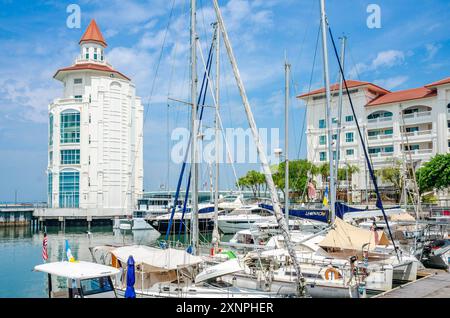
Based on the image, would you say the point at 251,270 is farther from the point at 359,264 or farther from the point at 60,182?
the point at 60,182

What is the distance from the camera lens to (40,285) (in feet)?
96.5

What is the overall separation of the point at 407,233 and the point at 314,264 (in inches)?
594

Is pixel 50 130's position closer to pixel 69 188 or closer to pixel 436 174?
pixel 69 188

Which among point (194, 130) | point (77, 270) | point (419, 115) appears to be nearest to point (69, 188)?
point (419, 115)

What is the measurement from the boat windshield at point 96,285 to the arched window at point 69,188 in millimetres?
73026

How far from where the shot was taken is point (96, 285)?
1543 centimetres

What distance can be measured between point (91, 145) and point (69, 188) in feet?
29.8

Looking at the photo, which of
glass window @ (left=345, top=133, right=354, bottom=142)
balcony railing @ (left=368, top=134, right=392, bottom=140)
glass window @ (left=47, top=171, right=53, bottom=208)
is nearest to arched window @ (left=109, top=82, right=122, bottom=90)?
glass window @ (left=47, top=171, right=53, bottom=208)

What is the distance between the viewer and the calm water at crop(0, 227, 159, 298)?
95.3 ft

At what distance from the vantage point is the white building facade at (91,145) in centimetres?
8538

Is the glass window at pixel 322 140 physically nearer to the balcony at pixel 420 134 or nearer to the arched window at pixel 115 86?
the balcony at pixel 420 134

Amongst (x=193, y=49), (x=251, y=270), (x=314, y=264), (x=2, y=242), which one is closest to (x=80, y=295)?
(x=251, y=270)

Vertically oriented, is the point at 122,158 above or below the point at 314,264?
above

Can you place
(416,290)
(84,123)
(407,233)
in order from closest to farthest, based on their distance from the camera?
(416,290) < (407,233) < (84,123)
